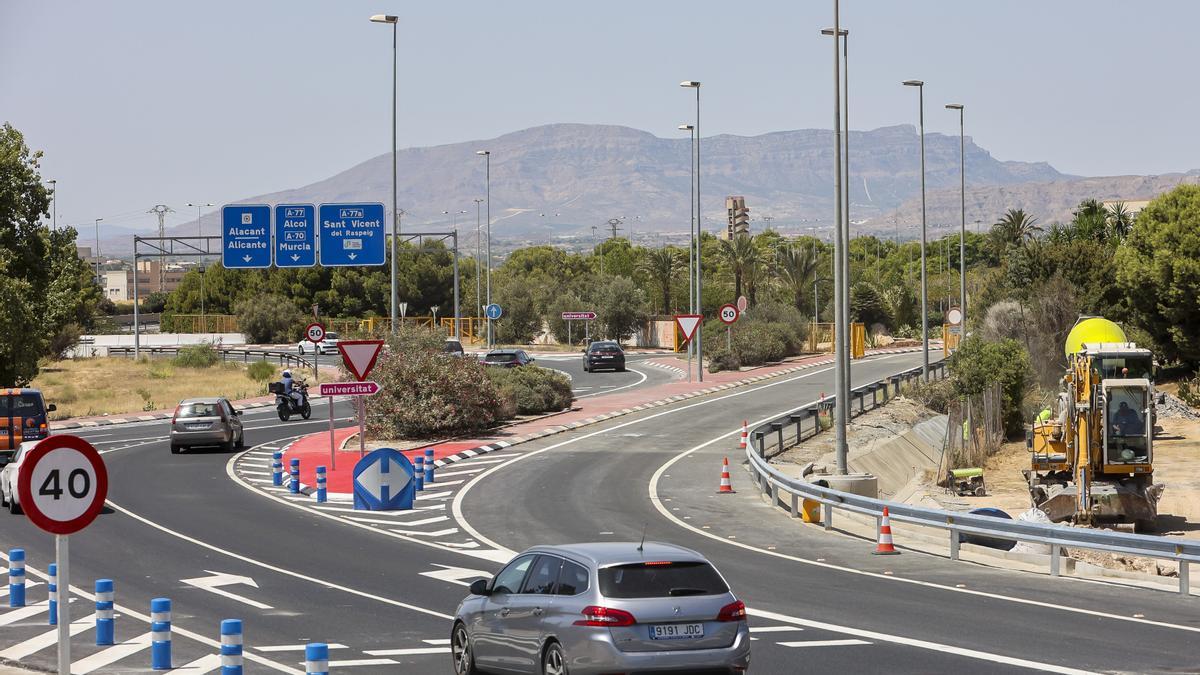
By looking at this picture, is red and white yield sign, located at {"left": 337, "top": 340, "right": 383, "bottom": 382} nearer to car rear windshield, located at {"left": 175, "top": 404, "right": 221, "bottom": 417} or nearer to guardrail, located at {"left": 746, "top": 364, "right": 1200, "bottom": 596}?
guardrail, located at {"left": 746, "top": 364, "right": 1200, "bottom": 596}

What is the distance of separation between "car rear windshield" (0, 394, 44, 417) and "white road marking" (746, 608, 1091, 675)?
76.7 feet

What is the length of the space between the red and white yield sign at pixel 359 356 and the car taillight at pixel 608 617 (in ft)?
65.1

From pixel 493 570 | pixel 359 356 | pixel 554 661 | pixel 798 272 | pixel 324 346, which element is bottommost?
pixel 493 570

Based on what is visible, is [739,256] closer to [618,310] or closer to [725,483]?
[618,310]

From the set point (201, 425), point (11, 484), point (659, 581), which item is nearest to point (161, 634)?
point (659, 581)

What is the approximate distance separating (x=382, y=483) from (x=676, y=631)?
17241mm

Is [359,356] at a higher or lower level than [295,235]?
lower

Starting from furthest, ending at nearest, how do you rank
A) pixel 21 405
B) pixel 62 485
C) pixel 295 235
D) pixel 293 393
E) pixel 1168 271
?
pixel 1168 271 < pixel 293 393 < pixel 295 235 < pixel 21 405 < pixel 62 485

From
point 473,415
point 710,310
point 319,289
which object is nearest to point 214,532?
point 473,415

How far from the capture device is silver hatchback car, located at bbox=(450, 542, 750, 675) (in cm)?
1092

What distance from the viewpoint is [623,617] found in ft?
35.9

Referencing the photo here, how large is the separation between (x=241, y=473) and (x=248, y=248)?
54.8ft

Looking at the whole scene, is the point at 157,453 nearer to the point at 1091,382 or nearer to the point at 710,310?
the point at 1091,382

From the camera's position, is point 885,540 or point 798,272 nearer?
point 885,540
